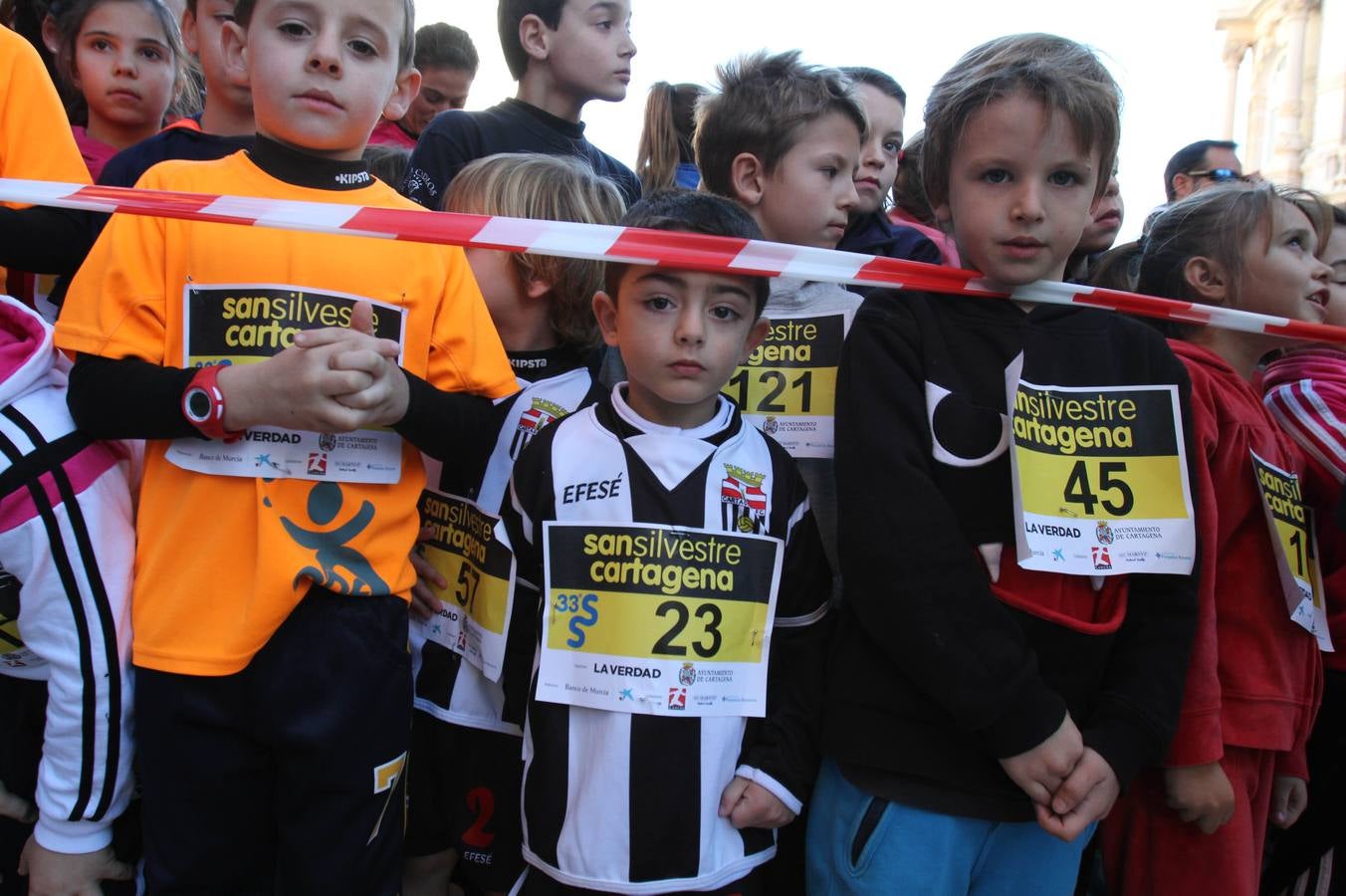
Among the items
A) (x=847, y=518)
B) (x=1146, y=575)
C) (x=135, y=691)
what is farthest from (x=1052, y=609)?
(x=135, y=691)

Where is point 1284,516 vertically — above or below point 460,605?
above

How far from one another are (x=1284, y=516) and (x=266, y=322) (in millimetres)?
2184

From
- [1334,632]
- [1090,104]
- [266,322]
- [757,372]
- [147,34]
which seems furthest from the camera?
[147,34]

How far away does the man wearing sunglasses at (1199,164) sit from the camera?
543 centimetres

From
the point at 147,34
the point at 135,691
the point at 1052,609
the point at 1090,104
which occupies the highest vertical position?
the point at 147,34

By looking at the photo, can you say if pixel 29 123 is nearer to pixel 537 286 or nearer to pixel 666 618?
pixel 537 286

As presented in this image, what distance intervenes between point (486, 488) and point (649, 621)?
593 mm

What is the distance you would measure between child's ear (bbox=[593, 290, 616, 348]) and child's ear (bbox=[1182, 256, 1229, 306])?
1.72 m

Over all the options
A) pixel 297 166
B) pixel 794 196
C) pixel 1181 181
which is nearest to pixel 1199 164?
pixel 1181 181

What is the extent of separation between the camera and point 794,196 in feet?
8.48

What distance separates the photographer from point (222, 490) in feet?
5.41

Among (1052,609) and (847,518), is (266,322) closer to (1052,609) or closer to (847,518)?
(847,518)

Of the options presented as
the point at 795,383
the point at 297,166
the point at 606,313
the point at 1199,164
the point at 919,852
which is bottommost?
the point at 919,852

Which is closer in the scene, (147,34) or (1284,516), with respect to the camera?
(1284,516)
